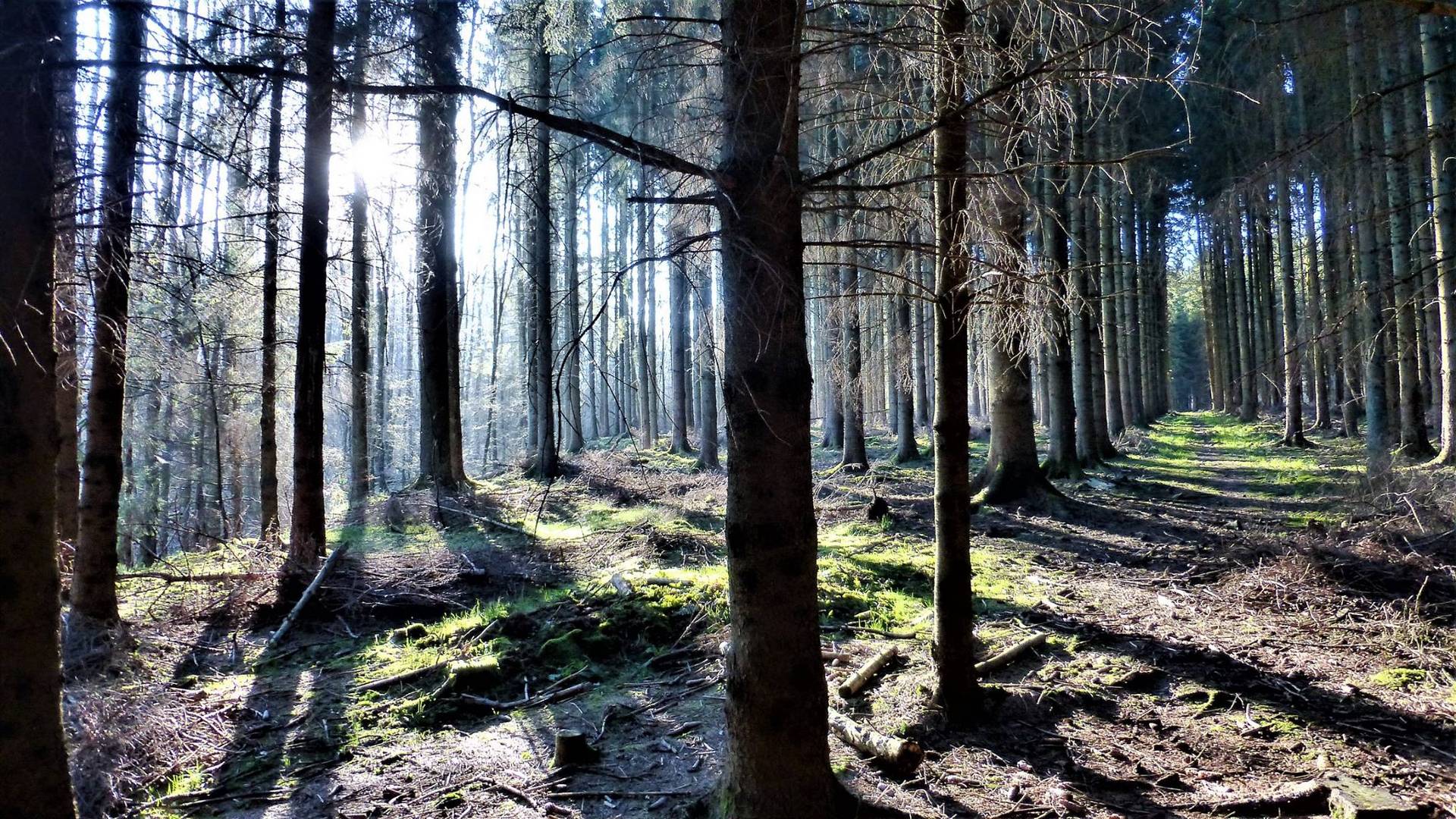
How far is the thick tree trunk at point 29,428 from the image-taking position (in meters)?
2.55

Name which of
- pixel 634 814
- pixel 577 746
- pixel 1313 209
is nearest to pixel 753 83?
pixel 634 814

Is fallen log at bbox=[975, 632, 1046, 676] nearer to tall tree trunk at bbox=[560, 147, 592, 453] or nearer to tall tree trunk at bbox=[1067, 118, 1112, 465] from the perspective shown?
tall tree trunk at bbox=[560, 147, 592, 453]

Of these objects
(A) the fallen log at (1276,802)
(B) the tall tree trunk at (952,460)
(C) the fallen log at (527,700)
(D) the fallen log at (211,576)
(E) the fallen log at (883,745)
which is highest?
(B) the tall tree trunk at (952,460)

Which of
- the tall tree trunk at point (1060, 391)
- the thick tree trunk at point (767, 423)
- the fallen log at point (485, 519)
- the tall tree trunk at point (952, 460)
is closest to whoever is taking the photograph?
the thick tree trunk at point (767, 423)

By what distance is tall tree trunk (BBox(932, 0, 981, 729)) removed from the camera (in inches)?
171

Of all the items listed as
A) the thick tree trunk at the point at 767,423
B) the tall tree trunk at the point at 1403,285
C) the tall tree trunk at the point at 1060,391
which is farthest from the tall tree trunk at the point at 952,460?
the tall tree trunk at the point at 1403,285

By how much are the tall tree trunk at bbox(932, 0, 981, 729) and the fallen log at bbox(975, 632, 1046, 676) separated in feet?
1.58

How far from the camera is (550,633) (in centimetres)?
658

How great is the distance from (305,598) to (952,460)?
6.27 m

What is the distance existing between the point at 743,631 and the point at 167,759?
152 inches

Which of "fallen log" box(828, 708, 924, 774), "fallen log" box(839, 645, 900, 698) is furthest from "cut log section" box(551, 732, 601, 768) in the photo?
"fallen log" box(839, 645, 900, 698)

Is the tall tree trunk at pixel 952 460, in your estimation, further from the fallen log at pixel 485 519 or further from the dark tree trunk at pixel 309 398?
the fallen log at pixel 485 519

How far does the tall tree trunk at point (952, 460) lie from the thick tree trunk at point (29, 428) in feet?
12.3

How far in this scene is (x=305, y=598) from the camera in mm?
7371
